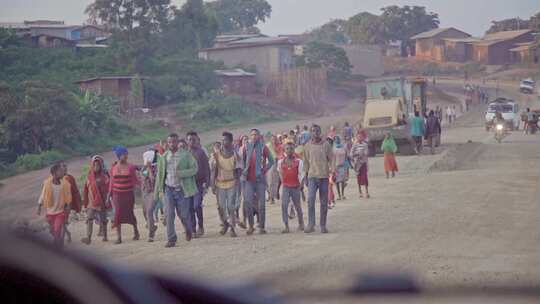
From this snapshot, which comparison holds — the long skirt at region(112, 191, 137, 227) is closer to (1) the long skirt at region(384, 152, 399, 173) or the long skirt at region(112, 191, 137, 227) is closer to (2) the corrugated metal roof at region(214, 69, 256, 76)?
(1) the long skirt at region(384, 152, 399, 173)

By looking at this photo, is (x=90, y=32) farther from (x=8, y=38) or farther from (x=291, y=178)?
(x=291, y=178)

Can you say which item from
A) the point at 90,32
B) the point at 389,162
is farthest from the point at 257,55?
the point at 389,162

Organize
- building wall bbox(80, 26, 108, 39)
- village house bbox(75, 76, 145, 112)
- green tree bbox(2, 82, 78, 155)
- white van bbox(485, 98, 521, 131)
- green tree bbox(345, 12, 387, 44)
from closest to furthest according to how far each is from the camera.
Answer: green tree bbox(2, 82, 78, 155) → village house bbox(75, 76, 145, 112) → white van bbox(485, 98, 521, 131) → building wall bbox(80, 26, 108, 39) → green tree bbox(345, 12, 387, 44)

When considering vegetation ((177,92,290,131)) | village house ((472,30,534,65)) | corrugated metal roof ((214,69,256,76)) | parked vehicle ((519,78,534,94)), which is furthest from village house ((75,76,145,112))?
village house ((472,30,534,65))

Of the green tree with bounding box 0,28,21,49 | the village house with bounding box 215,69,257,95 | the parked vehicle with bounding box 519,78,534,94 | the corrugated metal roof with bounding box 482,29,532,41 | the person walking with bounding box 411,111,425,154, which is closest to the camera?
the person walking with bounding box 411,111,425,154

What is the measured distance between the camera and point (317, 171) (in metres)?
13.0

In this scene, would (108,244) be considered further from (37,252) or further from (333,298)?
(37,252)

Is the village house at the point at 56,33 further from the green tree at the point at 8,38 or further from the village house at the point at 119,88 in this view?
the village house at the point at 119,88

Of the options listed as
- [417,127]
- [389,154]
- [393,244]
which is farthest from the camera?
[417,127]

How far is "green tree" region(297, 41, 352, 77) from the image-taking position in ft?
218

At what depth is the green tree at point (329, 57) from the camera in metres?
66.6

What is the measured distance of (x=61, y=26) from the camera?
189ft

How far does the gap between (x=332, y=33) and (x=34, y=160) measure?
77.4 m

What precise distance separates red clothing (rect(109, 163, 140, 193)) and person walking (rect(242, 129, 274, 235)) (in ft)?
5.55
